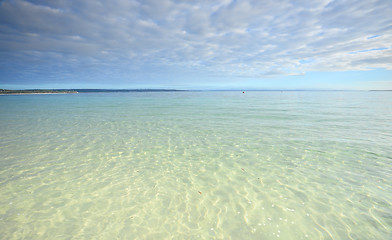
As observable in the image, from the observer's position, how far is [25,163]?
7957 mm

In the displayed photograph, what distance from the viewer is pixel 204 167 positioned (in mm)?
7742

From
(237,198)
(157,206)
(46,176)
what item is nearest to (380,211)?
(237,198)

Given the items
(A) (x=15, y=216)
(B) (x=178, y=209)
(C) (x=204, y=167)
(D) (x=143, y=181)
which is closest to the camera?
(A) (x=15, y=216)

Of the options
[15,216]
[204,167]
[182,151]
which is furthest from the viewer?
[182,151]

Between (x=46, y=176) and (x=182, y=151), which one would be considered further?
(x=182, y=151)

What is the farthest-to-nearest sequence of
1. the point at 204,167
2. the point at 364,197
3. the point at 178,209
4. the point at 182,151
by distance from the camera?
1. the point at 182,151
2. the point at 204,167
3. the point at 364,197
4. the point at 178,209

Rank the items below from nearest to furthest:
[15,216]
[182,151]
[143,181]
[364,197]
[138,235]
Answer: [138,235]
[15,216]
[364,197]
[143,181]
[182,151]

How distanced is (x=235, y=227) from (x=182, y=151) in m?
5.51

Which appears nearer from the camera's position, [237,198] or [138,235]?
[138,235]

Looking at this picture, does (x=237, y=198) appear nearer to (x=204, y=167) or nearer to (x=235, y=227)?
(x=235, y=227)

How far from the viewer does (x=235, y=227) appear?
14.6 ft

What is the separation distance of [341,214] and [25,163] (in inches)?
460

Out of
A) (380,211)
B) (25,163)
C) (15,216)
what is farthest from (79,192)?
(380,211)

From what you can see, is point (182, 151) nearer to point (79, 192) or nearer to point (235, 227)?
point (79, 192)
